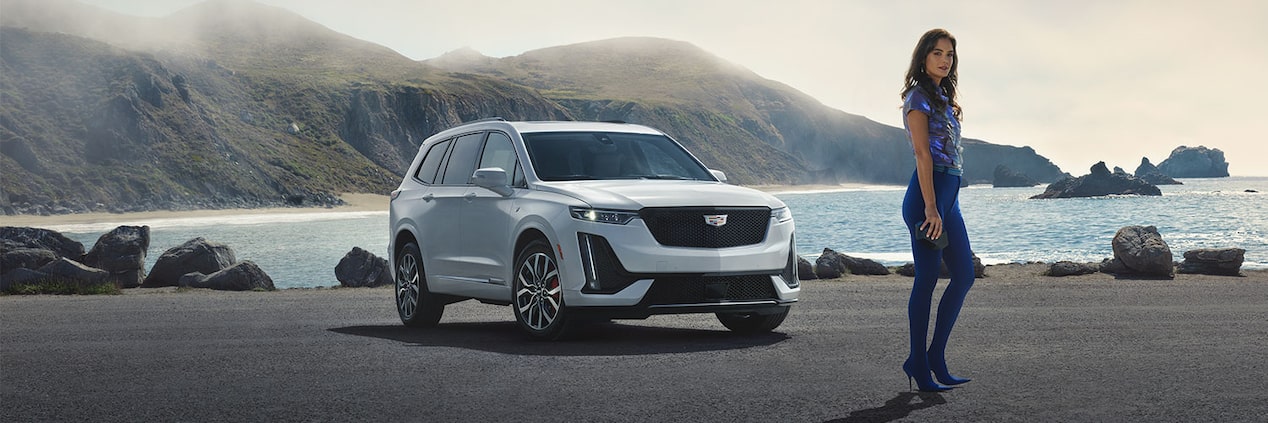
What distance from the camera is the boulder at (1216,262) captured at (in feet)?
62.3

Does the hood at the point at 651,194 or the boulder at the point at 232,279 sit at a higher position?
the hood at the point at 651,194

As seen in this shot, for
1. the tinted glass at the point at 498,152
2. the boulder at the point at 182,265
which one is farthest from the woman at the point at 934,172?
the boulder at the point at 182,265

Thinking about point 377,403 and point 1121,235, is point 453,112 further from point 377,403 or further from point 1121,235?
point 377,403

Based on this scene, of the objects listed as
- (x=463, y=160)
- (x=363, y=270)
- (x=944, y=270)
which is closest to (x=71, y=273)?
(x=363, y=270)

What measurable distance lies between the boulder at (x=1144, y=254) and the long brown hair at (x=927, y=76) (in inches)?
501

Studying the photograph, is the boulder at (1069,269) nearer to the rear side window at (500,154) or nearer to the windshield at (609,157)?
the windshield at (609,157)

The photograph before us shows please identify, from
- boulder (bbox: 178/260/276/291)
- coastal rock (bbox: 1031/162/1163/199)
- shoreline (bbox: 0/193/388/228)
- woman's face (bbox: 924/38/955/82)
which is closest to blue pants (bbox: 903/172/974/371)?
woman's face (bbox: 924/38/955/82)

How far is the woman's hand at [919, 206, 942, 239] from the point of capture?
6394 millimetres

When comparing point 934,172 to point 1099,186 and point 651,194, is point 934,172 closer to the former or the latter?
point 651,194

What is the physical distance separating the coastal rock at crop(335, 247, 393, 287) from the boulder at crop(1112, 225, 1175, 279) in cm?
1113

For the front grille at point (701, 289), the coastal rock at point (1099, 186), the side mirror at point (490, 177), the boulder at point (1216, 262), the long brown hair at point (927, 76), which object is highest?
the long brown hair at point (927, 76)

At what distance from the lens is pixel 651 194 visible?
376 inches

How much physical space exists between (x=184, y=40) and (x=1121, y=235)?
190m

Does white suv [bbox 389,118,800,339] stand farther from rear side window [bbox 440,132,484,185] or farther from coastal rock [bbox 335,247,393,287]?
coastal rock [bbox 335,247,393,287]
